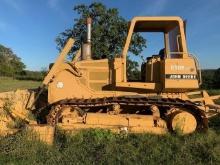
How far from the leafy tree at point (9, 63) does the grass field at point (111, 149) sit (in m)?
74.6

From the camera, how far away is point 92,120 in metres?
9.48

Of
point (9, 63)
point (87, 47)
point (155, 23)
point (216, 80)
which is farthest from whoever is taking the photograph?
point (9, 63)

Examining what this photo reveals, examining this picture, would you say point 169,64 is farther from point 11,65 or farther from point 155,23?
point 11,65

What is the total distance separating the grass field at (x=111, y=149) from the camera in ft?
24.2

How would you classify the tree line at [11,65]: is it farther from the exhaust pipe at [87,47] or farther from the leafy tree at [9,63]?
the exhaust pipe at [87,47]

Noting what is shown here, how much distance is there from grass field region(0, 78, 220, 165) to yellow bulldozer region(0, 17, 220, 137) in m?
0.51

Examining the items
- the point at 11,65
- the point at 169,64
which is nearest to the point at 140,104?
the point at 169,64

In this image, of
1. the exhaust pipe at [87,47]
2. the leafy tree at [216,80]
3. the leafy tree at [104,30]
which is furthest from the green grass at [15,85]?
→ the exhaust pipe at [87,47]

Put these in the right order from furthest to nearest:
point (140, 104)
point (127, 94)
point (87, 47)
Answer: point (87, 47)
point (127, 94)
point (140, 104)

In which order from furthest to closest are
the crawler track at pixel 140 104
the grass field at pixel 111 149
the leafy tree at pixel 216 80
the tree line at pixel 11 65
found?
the tree line at pixel 11 65 → the leafy tree at pixel 216 80 → the crawler track at pixel 140 104 → the grass field at pixel 111 149

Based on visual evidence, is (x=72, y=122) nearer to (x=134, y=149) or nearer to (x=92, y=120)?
(x=92, y=120)

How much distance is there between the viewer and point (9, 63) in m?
97.5

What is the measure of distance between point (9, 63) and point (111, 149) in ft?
305

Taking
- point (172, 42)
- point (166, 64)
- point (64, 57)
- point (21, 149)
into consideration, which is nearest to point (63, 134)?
point (21, 149)
